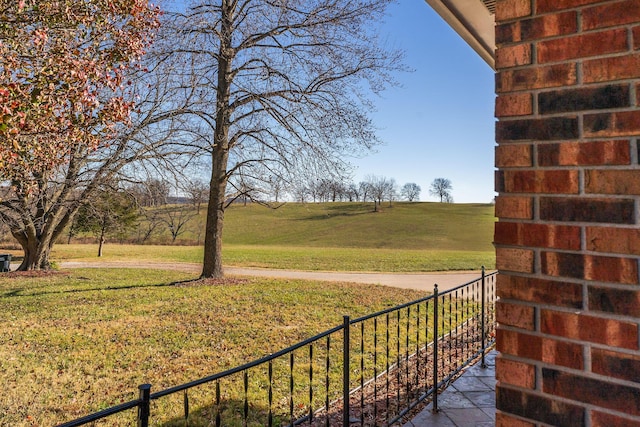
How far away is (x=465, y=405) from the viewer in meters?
3.50

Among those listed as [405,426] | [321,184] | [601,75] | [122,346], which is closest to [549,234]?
[601,75]

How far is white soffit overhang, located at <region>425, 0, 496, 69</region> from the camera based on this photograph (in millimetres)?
2000

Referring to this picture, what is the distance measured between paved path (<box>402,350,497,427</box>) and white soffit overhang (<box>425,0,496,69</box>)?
262 cm

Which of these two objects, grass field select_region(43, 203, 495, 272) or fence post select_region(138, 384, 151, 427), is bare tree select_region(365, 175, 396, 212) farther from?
fence post select_region(138, 384, 151, 427)

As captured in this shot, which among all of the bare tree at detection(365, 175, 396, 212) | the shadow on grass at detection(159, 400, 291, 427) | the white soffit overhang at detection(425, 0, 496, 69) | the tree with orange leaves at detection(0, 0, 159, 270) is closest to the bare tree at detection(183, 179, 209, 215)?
the tree with orange leaves at detection(0, 0, 159, 270)

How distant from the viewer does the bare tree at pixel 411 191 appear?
79.4 meters

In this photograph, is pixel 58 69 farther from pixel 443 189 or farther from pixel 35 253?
pixel 443 189

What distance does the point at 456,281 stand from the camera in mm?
12344

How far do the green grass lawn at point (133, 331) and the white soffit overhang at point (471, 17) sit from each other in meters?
4.32

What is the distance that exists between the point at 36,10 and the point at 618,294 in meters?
5.70

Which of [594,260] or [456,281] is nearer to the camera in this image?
[594,260]

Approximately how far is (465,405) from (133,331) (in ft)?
16.6

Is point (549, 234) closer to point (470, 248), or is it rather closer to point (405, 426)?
point (405, 426)

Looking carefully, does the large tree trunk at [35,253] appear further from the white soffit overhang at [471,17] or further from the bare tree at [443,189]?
the bare tree at [443,189]
